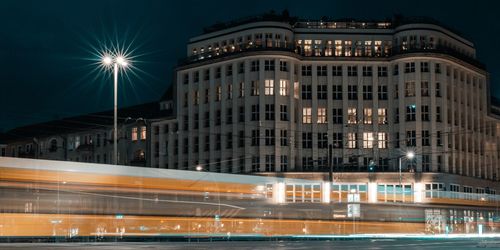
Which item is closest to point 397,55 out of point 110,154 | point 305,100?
point 305,100

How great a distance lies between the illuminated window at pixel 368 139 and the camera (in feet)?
321

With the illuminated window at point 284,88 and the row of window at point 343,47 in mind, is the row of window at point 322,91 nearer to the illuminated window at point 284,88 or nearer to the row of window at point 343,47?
the illuminated window at point 284,88

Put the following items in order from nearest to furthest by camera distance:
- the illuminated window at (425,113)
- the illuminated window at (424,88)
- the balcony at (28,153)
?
the illuminated window at (425,113) → the illuminated window at (424,88) → the balcony at (28,153)

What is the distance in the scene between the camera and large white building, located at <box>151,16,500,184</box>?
95062 millimetres

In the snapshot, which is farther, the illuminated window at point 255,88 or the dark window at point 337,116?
the dark window at point 337,116

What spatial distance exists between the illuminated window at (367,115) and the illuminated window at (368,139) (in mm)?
1447

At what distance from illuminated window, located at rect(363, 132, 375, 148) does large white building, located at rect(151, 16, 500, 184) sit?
0.77 ft

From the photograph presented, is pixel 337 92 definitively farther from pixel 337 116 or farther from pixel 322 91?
pixel 337 116

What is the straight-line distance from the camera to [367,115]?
98.8 meters

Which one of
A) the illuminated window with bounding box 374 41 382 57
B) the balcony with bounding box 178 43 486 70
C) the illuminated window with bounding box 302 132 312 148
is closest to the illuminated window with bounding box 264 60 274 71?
the balcony with bounding box 178 43 486 70

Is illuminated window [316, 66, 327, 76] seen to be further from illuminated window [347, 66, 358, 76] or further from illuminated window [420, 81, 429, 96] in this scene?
illuminated window [420, 81, 429, 96]

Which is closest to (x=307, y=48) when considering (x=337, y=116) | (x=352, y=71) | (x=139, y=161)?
(x=352, y=71)

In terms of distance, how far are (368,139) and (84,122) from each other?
145 ft

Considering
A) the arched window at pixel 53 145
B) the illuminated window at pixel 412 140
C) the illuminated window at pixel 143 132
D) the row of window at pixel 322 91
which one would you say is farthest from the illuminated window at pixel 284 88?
the arched window at pixel 53 145
